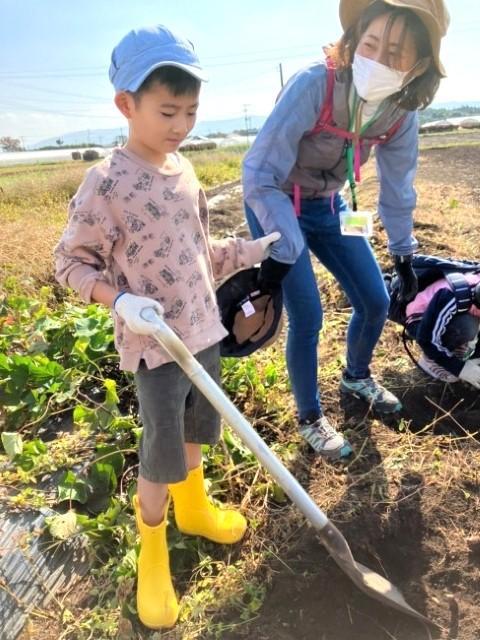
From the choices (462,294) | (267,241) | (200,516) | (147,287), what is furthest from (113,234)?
(462,294)

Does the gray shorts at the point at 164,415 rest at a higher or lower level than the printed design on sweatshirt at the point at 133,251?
lower

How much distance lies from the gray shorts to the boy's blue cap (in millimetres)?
644

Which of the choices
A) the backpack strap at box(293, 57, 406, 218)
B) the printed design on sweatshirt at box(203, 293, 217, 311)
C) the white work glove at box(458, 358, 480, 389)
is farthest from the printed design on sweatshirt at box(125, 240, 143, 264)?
the white work glove at box(458, 358, 480, 389)

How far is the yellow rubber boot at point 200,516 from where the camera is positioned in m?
1.68

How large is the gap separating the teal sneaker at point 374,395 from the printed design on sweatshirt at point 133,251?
138 cm

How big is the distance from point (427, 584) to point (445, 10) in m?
1.69

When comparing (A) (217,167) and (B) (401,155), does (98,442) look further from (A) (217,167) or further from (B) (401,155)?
(A) (217,167)

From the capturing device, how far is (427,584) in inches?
63.3

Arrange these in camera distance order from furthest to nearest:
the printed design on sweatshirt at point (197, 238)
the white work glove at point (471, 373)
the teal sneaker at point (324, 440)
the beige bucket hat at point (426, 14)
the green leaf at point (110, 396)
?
1. the white work glove at point (471, 373)
2. the green leaf at point (110, 396)
3. the teal sneaker at point (324, 440)
4. the beige bucket hat at point (426, 14)
5. the printed design on sweatshirt at point (197, 238)

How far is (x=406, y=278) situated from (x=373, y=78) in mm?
895

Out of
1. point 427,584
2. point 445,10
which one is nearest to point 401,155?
point 445,10

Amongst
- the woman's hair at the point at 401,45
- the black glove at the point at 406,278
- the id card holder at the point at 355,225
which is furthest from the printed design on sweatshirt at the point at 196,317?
the black glove at the point at 406,278

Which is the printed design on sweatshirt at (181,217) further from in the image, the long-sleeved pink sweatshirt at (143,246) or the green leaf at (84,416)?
the green leaf at (84,416)

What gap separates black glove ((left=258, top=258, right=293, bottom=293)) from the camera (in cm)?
164
